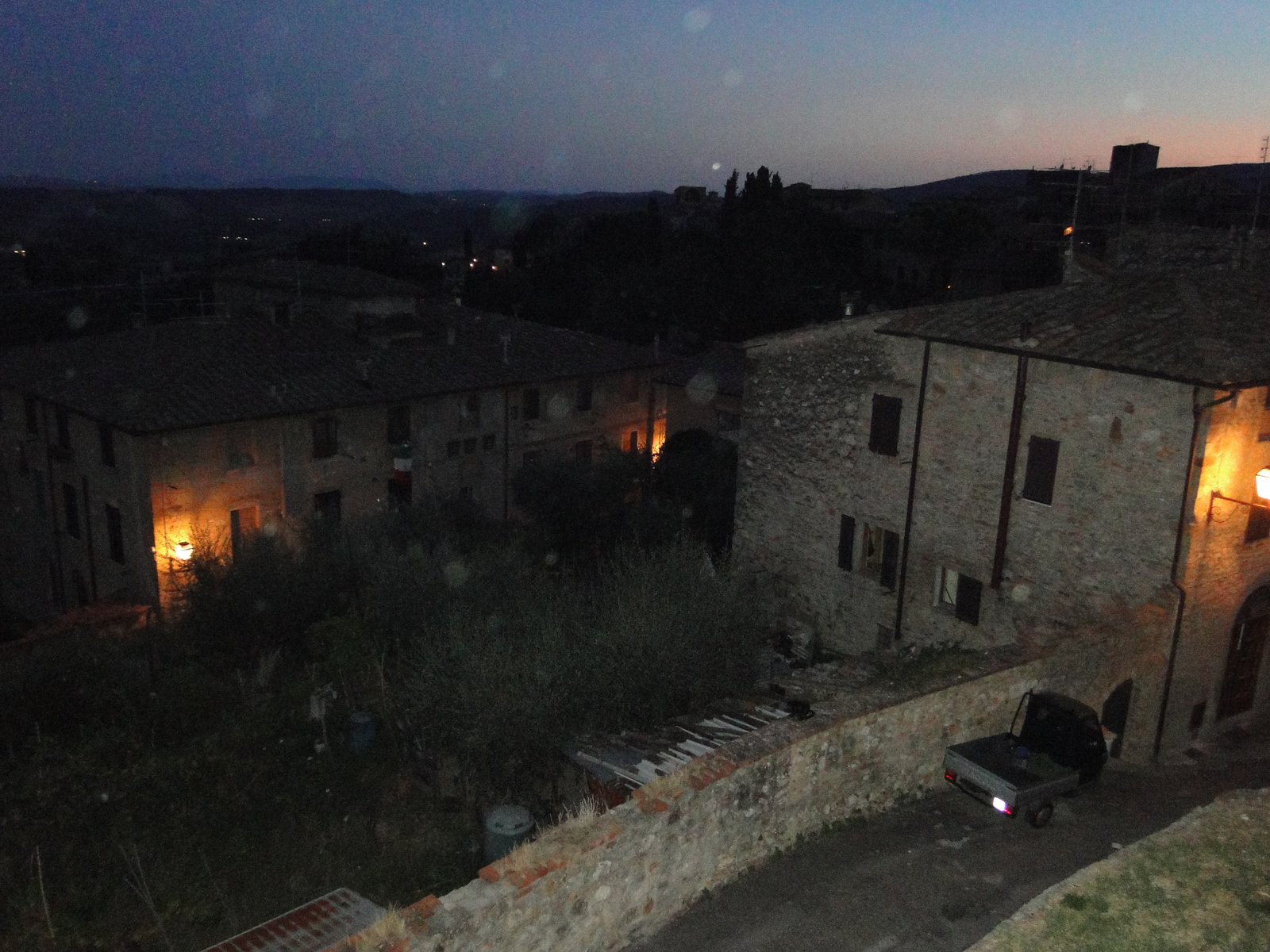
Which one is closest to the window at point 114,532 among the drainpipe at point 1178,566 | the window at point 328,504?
the window at point 328,504

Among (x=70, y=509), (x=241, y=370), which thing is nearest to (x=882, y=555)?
(x=241, y=370)

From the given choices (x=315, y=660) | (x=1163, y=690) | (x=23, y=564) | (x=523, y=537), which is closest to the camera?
(x=1163, y=690)

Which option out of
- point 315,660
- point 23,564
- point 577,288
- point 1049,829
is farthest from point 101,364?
point 577,288

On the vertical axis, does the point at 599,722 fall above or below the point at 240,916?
above

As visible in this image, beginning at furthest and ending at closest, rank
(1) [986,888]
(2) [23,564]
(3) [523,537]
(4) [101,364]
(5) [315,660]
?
(2) [23,564] → (4) [101,364] → (3) [523,537] → (5) [315,660] → (1) [986,888]

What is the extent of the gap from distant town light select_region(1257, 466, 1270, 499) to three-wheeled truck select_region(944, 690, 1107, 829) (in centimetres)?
362

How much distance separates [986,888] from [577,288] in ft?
170

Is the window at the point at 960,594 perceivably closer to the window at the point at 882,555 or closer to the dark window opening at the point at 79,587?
the window at the point at 882,555

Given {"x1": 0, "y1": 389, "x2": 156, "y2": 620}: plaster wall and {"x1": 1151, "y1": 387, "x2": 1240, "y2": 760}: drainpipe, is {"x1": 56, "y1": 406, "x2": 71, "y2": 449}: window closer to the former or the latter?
{"x1": 0, "y1": 389, "x2": 156, "y2": 620}: plaster wall

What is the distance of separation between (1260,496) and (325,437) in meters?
20.2

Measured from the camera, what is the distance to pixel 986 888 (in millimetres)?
Result: 8711

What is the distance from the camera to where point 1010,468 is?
14086 mm

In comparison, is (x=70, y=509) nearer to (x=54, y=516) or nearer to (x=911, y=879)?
(x=54, y=516)

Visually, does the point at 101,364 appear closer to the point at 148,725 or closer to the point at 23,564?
the point at 23,564
